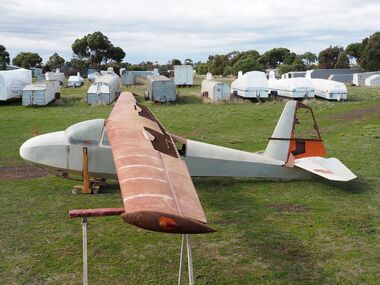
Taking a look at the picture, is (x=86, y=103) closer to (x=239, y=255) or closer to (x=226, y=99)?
(x=226, y=99)

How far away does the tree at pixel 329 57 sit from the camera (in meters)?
107

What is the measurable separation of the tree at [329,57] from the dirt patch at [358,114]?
81.2 m

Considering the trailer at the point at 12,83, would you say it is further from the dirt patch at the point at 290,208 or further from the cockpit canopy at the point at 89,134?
the dirt patch at the point at 290,208

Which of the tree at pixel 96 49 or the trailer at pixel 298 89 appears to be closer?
the trailer at pixel 298 89

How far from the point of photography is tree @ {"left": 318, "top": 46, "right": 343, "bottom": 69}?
107 meters

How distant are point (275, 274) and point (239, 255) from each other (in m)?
0.91

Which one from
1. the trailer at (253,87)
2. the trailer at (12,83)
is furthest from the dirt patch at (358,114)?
the trailer at (12,83)

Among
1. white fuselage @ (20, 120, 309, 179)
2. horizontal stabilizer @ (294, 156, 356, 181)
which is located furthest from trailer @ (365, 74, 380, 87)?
white fuselage @ (20, 120, 309, 179)

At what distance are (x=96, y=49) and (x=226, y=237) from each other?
10687cm

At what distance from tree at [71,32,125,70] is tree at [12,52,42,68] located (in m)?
17.3

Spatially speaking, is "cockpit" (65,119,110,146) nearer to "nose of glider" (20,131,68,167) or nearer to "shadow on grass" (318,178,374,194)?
"nose of glider" (20,131,68,167)

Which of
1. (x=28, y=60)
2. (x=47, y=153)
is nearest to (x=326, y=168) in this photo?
(x=47, y=153)

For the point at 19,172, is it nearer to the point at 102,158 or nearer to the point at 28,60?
the point at 102,158

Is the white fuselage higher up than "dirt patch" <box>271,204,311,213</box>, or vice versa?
the white fuselage
